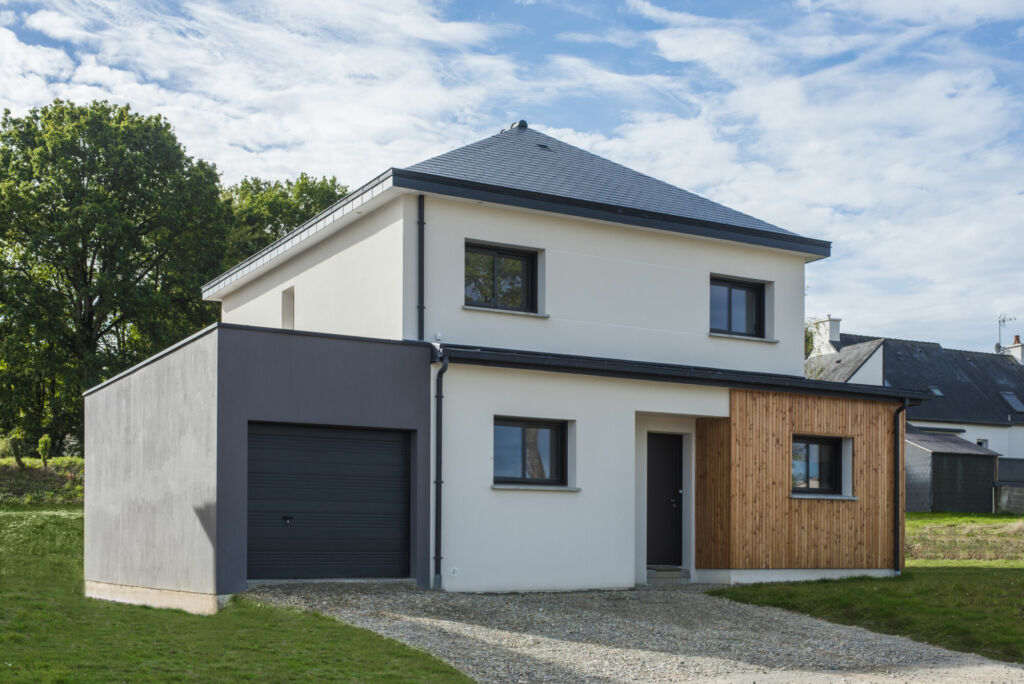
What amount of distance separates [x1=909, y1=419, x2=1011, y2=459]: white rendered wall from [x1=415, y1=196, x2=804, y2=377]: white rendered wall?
31607mm

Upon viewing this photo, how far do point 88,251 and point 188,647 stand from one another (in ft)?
91.5

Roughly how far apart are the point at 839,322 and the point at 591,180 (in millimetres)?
35709

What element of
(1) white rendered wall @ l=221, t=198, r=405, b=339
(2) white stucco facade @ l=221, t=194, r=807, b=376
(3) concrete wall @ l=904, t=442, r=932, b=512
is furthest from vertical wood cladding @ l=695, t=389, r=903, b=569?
(3) concrete wall @ l=904, t=442, r=932, b=512

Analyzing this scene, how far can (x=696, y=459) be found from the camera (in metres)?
18.0

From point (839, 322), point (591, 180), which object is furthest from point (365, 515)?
point (839, 322)

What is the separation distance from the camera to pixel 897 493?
19.2m

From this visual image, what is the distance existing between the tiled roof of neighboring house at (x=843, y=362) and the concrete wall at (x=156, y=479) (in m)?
34.9

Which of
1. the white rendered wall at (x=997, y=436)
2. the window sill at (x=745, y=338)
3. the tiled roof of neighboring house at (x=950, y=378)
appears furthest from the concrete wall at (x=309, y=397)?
the white rendered wall at (x=997, y=436)

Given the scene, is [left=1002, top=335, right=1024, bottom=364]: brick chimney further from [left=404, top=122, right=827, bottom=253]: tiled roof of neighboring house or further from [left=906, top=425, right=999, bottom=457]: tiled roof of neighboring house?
[left=404, top=122, right=827, bottom=253]: tiled roof of neighboring house

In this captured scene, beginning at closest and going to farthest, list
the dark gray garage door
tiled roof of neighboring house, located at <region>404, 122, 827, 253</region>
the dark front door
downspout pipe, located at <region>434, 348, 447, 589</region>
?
the dark gray garage door → downspout pipe, located at <region>434, 348, 447, 589</region> → tiled roof of neighboring house, located at <region>404, 122, 827, 253</region> → the dark front door

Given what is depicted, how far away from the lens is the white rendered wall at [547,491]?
49.3ft

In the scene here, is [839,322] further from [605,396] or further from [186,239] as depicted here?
[605,396]

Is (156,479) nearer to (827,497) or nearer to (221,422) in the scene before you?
(221,422)

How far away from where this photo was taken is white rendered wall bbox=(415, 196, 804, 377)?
16375 mm
